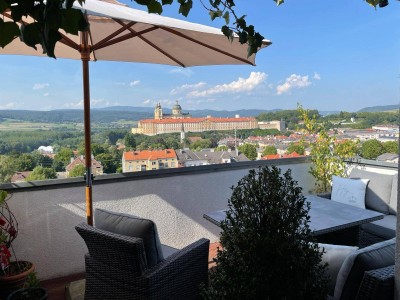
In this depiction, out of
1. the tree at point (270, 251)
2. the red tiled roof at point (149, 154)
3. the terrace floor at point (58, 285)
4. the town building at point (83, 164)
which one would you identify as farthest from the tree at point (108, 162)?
the tree at point (270, 251)

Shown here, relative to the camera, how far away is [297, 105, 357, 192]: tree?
186 inches

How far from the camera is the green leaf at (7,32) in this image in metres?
0.57

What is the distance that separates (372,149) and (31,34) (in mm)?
5012

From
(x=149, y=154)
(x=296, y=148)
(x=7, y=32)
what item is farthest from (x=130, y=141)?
(x=7, y=32)

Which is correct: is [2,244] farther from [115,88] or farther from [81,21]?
[81,21]

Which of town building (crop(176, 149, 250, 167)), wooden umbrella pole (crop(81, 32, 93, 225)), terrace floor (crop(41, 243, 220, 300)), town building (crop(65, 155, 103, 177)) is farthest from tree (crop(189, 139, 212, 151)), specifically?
terrace floor (crop(41, 243, 220, 300))

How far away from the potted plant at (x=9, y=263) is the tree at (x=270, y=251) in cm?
205

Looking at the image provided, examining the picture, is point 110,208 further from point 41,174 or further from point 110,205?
point 41,174

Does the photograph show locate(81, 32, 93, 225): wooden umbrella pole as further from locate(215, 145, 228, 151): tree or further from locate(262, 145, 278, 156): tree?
locate(262, 145, 278, 156): tree

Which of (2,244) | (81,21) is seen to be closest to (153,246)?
(2,244)

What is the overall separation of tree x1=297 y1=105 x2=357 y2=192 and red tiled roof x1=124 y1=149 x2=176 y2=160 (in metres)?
2.20

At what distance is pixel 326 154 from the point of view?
15.6ft

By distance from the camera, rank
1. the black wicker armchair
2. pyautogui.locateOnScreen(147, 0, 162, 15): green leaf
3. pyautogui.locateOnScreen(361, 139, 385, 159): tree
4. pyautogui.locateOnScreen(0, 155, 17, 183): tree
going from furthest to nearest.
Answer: pyautogui.locateOnScreen(361, 139, 385, 159): tree, pyautogui.locateOnScreen(0, 155, 17, 183): tree, the black wicker armchair, pyautogui.locateOnScreen(147, 0, 162, 15): green leaf

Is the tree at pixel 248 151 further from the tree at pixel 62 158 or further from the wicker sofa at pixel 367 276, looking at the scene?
the wicker sofa at pixel 367 276
